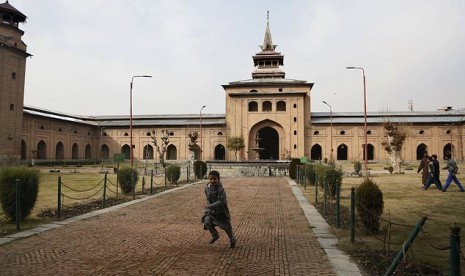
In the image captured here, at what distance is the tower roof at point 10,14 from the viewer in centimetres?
3794

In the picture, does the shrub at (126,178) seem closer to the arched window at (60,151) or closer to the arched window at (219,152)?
the arched window at (219,152)

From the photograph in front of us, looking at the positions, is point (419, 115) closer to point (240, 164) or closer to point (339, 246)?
point (240, 164)

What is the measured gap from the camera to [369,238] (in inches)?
304

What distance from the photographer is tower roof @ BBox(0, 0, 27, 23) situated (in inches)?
1494

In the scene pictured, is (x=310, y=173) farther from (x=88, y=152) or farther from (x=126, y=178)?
(x=88, y=152)

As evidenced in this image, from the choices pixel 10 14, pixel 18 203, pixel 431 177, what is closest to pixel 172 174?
pixel 18 203

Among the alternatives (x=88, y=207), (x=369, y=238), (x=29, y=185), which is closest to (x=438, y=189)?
(x=369, y=238)

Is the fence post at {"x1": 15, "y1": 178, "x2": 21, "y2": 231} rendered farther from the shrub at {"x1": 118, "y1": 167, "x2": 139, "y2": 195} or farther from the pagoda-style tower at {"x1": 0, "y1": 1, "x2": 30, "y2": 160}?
the pagoda-style tower at {"x1": 0, "y1": 1, "x2": 30, "y2": 160}

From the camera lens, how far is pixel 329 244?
284 inches

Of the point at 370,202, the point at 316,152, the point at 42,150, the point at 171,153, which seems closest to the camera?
the point at 370,202

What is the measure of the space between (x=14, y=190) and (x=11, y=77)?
35531mm

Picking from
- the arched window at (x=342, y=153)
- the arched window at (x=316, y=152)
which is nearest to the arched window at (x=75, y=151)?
the arched window at (x=316, y=152)

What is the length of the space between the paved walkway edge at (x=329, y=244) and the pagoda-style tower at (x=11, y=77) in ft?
117

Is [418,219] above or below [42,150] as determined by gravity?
below
